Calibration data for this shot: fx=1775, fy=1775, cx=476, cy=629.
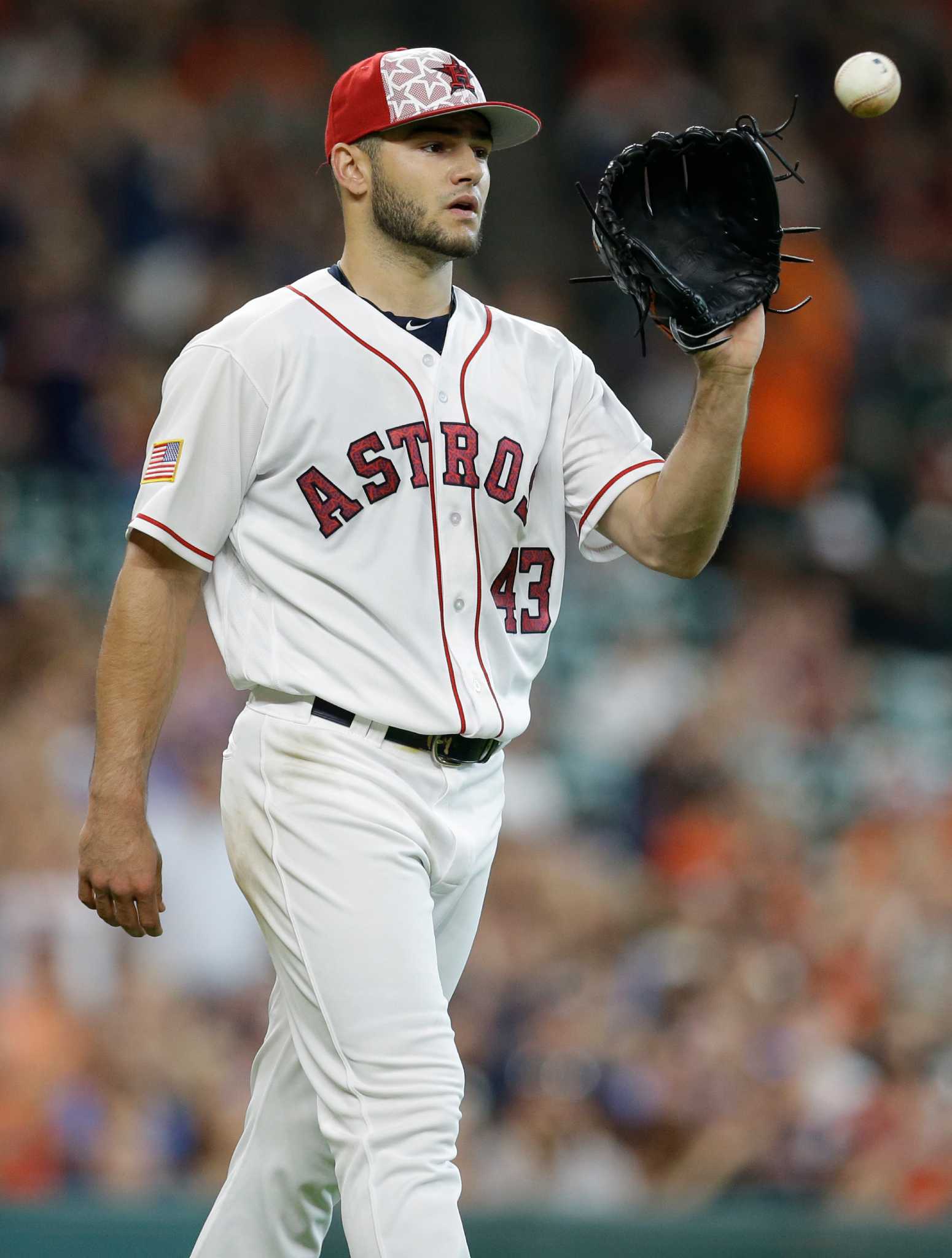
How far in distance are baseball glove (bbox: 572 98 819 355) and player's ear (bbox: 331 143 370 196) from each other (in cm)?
37

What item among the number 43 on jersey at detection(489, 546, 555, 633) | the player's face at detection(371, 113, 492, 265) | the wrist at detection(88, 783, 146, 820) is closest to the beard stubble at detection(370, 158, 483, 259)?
the player's face at detection(371, 113, 492, 265)

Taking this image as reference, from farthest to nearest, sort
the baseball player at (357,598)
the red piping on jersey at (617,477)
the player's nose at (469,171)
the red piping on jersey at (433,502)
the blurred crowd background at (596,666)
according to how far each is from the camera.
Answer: the blurred crowd background at (596,666) → the red piping on jersey at (617,477) → the player's nose at (469,171) → the red piping on jersey at (433,502) → the baseball player at (357,598)

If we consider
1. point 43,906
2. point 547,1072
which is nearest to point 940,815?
point 547,1072

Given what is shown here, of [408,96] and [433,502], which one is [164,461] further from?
[408,96]

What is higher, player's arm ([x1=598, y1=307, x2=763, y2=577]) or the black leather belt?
player's arm ([x1=598, y1=307, x2=763, y2=577])

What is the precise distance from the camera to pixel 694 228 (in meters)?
2.65

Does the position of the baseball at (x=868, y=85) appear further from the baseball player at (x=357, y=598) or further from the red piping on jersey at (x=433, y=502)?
the red piping on jersey at (x=433, y=502)

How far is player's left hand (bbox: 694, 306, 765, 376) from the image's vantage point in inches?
101

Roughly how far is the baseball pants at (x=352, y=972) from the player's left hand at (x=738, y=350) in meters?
0.69

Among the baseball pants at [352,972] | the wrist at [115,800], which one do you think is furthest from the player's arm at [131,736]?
the baseball pants at [352,972]

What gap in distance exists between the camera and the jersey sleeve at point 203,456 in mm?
2592

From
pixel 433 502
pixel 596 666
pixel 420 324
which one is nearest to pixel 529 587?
pixel 433 502

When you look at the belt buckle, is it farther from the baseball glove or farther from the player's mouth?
the player's mouth

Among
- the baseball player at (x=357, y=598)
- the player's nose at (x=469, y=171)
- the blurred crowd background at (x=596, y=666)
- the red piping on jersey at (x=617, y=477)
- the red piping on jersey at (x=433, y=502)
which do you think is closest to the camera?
the baseball player at (x=357, y=598)
